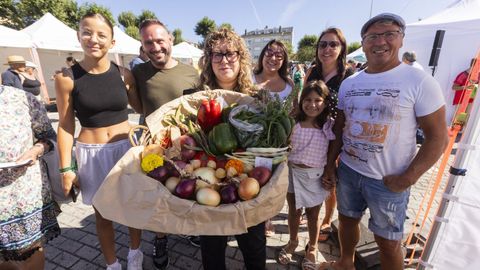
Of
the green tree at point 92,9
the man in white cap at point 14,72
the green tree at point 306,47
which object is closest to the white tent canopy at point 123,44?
the man in white cap at point 14,72

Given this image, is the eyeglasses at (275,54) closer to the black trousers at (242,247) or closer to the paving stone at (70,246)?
the black trousers at (242,247)

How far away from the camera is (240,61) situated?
2242mm

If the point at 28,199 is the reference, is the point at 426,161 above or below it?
above

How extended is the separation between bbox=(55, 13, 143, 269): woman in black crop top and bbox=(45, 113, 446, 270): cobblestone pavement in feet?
2.22

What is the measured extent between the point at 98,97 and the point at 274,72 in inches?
82.1

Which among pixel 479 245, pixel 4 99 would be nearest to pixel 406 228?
pixel 479 245

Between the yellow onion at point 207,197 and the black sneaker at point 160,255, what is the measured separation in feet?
5.56

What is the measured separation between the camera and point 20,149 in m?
1.80

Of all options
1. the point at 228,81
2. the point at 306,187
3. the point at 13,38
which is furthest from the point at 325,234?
the point at 13,38

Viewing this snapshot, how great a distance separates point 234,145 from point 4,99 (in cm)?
167

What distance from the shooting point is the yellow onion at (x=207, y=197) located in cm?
130

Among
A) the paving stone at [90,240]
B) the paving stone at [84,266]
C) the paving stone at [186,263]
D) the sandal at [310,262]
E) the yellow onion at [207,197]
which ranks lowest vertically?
the paving stone at [90,240]

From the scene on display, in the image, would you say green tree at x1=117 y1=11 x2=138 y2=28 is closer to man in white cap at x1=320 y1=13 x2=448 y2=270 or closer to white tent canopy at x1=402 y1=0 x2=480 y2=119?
white tent canopy at x1=402 y1=0 x2=480 y2=119

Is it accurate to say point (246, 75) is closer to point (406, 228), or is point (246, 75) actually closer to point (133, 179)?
point (133, 179)
